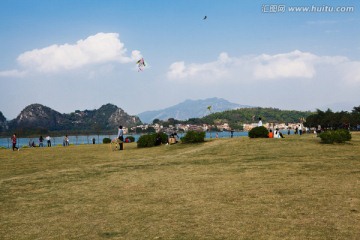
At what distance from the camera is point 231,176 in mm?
12891

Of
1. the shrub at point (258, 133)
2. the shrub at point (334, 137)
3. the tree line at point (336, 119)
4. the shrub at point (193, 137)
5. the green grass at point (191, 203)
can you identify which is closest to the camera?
the green grass at point (191, 203)

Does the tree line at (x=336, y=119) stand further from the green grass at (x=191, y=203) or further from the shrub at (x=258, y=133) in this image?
the green grass at (x=191, y=203)

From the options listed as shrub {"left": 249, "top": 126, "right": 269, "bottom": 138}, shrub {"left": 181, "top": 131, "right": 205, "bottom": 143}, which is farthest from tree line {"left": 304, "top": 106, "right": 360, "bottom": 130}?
shrub {"left": 181, "top": 131, "right": 205, "bottom": 143}

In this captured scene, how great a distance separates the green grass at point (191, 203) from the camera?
650cm

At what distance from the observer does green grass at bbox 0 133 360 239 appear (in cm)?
650

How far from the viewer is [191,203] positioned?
28.8 ft

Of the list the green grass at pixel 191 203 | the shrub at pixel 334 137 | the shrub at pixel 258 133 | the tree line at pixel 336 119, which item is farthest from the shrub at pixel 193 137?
the tree line at pixel 336 119

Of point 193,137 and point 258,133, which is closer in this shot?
point 258,133

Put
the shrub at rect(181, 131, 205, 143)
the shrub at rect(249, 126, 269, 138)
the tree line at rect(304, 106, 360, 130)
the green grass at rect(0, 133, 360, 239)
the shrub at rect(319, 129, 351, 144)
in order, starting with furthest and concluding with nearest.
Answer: the tree line at rect(304, 106, 360, 130)
the shrub at rect(181, 131, 205, 143)
the shrub at rect(249, 126, 269, 138)
the shrub at rect(319, 129, 351, 144)
the green grass at rect(0, 133, 360, 239)

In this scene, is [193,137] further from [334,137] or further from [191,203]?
[191,203]

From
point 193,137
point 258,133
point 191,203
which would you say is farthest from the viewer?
point 193,137

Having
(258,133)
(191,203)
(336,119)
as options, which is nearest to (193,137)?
(258,133)

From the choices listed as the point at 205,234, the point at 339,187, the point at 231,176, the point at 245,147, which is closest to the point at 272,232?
the point at 205,234

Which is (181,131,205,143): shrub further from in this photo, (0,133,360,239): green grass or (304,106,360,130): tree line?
(304,106,360,130): tree line
